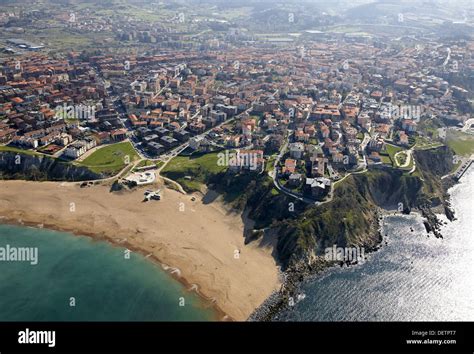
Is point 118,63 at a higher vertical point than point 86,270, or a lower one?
higher

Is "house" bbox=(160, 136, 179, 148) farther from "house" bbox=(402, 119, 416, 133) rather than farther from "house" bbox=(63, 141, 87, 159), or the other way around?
"house" bbox=(402, 119, 416, 133)

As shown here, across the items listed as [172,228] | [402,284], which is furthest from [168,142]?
[402,284]

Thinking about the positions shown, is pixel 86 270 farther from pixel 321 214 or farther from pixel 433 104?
pixel 433 104

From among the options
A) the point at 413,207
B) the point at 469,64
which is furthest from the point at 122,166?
the point at 469,64

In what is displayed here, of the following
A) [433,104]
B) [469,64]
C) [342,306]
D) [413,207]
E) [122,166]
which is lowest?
[342,306]

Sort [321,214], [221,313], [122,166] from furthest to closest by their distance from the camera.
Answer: [122,166] < [321,214] < [221,313]

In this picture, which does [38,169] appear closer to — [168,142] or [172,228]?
Result: [168,142]

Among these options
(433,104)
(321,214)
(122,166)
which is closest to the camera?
(321,214)

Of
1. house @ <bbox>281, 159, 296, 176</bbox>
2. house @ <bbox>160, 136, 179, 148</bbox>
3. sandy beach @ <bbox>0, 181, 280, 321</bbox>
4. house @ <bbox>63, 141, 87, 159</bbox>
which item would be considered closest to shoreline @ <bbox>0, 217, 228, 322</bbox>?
sandy beach @ <bbox>0, 181, 280, 321</bbox>
